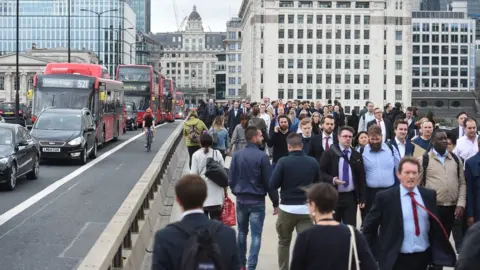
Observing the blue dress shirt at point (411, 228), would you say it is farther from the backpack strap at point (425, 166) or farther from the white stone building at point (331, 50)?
the white stone building at point (331, 50)

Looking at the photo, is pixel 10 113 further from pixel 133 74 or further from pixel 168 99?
pixel 133 74

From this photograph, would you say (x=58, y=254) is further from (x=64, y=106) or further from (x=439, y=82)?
(x=439, y=82)

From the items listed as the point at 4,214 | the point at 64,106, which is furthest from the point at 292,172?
the point at 64,106

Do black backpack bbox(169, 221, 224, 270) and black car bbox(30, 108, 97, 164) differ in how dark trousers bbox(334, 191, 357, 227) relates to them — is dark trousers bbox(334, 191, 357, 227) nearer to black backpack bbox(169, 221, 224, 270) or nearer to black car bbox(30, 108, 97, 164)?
black backpack bbox(169, 221, 224, 270)

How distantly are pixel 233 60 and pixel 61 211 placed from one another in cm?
17972

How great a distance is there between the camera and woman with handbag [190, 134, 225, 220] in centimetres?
1005

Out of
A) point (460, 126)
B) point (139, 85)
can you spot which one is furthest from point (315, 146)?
point (139, 85)

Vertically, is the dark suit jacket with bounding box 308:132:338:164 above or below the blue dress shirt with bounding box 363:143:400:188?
above

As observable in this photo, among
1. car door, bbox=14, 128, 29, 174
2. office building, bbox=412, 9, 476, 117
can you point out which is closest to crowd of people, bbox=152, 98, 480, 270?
car door, bbox=14, 128, 29, 174

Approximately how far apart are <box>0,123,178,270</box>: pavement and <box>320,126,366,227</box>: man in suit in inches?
129

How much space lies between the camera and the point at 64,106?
30281 millimetres

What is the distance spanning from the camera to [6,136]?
18.8m

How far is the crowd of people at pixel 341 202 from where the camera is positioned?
4.78 m

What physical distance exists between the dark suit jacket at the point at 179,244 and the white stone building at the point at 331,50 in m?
126
